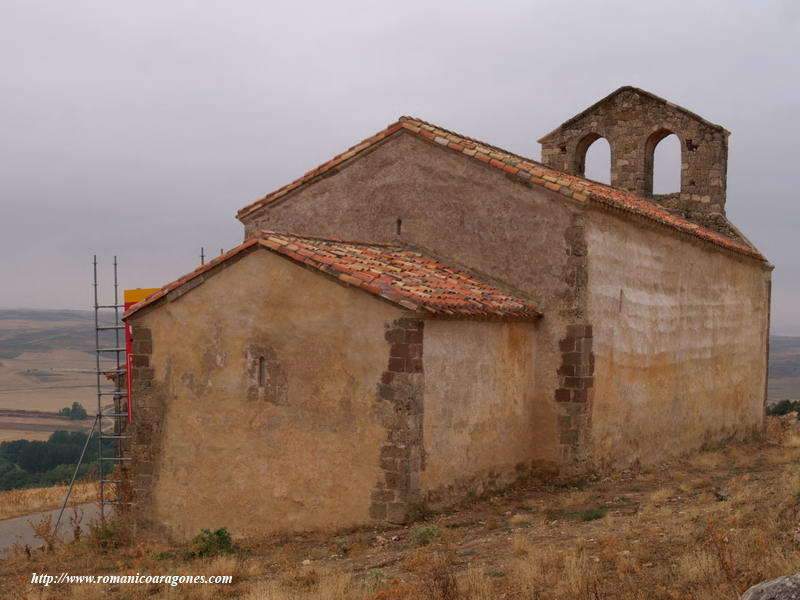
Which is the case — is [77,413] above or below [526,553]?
below

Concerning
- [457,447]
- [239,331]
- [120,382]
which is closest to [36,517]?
[120,382]

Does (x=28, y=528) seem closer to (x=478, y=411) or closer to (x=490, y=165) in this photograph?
(x=478, y=411)

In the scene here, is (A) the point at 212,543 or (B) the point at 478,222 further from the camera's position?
(B) the point at 478,222

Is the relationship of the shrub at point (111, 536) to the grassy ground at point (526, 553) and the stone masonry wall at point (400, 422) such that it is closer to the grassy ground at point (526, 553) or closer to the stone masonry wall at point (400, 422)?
the grassy ground at point (526, 553)

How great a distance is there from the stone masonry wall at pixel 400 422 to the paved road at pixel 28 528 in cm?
663

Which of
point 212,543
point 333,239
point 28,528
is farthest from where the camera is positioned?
point 28,528

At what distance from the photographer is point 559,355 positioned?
13461mm

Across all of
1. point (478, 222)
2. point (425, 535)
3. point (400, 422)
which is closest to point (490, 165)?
point (478, 222)

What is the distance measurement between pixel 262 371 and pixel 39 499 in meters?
11.6

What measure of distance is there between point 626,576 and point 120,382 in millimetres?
10097

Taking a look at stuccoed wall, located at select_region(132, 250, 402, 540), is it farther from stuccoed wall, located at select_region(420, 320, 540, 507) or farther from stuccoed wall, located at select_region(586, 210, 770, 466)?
stuccoed wall, located at select_region(586, 210, 770, 466)

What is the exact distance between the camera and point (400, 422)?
432 inches

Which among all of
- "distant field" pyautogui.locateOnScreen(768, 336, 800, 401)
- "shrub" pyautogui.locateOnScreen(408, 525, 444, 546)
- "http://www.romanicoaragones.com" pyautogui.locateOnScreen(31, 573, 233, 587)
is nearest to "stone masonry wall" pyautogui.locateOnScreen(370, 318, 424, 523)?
"shrub" pyautogui.locateOnScreen(408, 525, 444, 546)

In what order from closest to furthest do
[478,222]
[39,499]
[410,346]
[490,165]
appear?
[410,346] < [490,165] < [478,222] < [39,499]
